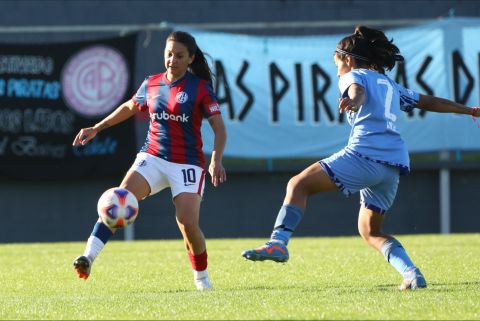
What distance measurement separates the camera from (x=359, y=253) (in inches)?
492

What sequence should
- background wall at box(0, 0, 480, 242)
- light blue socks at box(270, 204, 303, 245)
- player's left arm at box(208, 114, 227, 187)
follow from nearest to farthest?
1. light blue socks at box(270, 204, 303, 245)
2. player's left arm at box(208, 114, 227, 187)
3. background wall at box(0, 0, 480, 242)

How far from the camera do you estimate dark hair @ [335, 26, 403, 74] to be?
7.89m

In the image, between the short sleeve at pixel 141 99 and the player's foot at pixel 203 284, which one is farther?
the short sleeve at pixel 141 99

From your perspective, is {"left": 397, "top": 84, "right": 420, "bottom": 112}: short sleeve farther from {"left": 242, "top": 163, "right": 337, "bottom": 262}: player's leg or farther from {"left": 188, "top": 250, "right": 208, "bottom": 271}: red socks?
{"left": 188, "top": 250, "right": 208, "bottom": 271}: red socks

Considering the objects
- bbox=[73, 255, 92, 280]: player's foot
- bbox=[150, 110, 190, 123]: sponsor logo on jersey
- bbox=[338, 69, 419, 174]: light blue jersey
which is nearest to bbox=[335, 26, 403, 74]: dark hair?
bbox=[338, 69, 419, 174]: light blue jersey

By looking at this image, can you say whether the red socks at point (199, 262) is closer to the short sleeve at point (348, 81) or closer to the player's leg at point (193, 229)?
the player's leg at point (193, 229)

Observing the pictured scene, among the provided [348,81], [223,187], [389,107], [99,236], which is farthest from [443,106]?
[223,187]

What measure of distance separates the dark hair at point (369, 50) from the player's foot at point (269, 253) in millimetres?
1608

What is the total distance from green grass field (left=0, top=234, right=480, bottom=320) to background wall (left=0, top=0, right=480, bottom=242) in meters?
4.06

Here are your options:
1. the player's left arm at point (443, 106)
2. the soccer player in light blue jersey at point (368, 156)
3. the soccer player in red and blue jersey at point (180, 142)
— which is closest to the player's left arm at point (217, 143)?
the soccer player in red and blue jersey at point (180, 142)

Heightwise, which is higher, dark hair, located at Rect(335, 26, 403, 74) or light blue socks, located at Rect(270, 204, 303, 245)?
dark hair, located at Rect(335, 26, 403, 74)

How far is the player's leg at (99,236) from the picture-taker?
7.61m

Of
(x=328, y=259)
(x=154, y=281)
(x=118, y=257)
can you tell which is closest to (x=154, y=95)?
(x=154, y=281)

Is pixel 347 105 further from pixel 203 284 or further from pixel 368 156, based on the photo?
pixel 203 284
